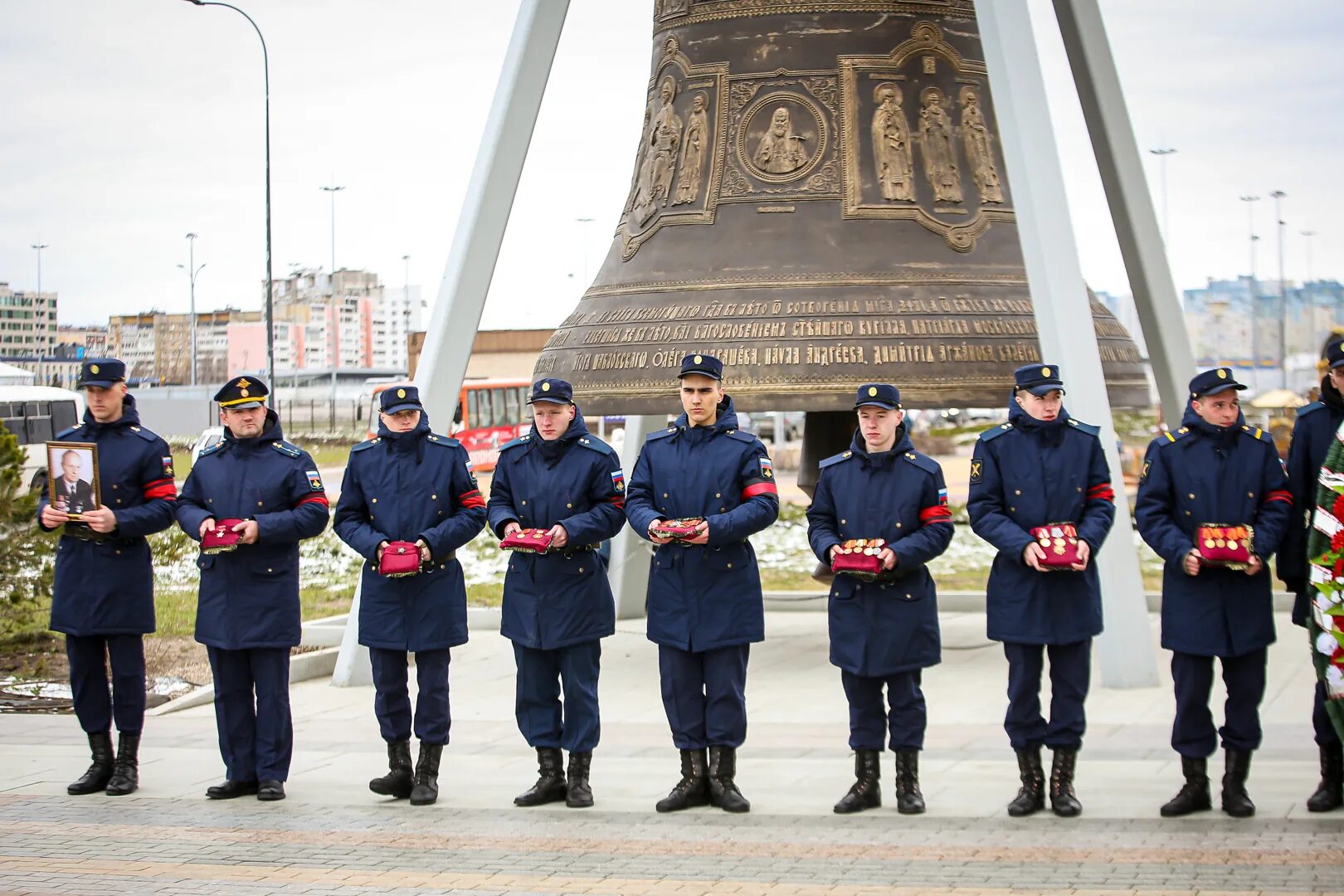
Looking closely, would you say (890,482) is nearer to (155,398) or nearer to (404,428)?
(404,428)

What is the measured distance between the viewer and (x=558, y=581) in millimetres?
6969

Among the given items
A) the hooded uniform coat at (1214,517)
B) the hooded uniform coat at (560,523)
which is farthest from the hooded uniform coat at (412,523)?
the hooded uniform coat at (1214,517)

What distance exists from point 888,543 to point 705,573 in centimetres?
71

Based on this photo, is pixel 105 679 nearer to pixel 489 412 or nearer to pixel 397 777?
pixel 397 777

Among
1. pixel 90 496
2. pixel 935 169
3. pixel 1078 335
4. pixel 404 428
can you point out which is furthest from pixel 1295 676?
pixel 90 496

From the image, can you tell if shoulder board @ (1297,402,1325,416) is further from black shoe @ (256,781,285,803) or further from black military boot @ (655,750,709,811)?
black shoe @ (256,781,285,803)

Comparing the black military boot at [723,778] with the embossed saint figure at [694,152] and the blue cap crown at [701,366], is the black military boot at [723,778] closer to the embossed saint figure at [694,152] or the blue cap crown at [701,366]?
the blue cap crown at [701,366]

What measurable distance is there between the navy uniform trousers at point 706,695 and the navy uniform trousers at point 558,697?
30 centimetres

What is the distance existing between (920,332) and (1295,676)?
287 cm

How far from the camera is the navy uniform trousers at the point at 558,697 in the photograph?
22.8ft

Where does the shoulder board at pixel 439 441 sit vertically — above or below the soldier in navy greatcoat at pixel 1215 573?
above

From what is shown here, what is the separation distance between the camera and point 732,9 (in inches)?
378

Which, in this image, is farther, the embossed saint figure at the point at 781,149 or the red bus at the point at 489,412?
the red bus at the point at 489,412

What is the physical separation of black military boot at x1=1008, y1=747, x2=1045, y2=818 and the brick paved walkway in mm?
104
